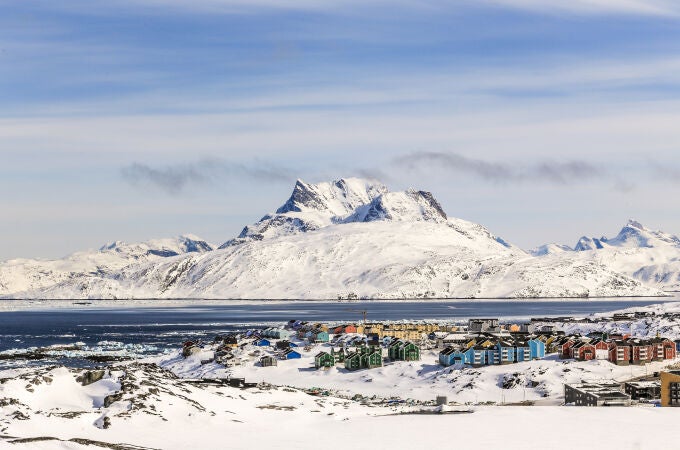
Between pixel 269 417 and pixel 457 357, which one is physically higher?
pixel 457 357

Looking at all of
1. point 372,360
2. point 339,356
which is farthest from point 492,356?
point 339,356

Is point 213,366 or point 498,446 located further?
point 213,366

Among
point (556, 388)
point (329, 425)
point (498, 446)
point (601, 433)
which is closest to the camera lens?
point (498, 446)

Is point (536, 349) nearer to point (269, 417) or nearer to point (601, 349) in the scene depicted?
point (601, 349)

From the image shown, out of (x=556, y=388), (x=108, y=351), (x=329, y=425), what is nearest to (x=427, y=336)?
(x=108, y=351)

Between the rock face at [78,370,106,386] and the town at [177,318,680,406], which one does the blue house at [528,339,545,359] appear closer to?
the town at [177,318,680,406]

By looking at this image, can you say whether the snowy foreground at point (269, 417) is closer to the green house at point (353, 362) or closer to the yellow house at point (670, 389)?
the yellow house at point (670, 389)

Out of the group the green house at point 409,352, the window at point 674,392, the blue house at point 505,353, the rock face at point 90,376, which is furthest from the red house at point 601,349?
the rock face at point 90,376

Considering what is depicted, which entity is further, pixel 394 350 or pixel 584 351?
pixel 394 350

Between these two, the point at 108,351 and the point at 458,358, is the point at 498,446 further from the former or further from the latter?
the point at 108,351
